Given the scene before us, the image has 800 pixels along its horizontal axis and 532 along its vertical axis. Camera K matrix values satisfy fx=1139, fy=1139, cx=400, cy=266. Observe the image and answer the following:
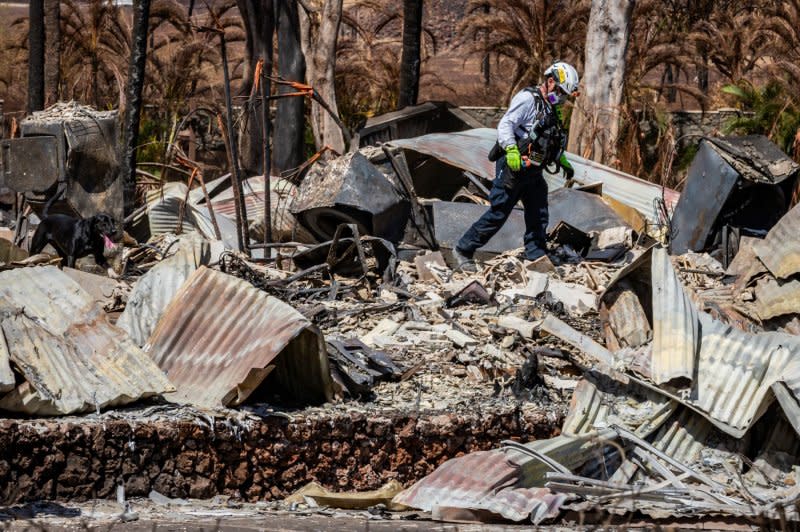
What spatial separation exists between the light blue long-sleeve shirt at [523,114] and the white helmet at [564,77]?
0.18m

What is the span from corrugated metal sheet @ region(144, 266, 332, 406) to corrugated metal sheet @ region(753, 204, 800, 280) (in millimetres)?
3309

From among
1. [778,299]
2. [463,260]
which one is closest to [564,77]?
[463,260]

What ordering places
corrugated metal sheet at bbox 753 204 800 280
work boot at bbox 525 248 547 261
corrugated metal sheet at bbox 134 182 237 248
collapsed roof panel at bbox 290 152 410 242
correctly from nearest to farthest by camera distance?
corrugated metal sheet at bbox 753 204 800 280 → work boot at bbox 525 248 547 261 → collapsed roof panel at bbox 290 152 410 242 → corrugated metal sheet at bbox 134 182 237 248

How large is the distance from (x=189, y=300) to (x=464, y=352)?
1.61m

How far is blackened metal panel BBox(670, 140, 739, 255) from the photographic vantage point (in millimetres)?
9484

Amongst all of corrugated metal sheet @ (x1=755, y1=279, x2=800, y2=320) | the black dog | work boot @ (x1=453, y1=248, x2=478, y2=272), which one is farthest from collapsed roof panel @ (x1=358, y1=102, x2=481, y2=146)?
corrugated metal sheet @ (x1=755, y1=279, x2=800, y2=320)

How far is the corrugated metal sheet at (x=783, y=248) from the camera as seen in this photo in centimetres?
734

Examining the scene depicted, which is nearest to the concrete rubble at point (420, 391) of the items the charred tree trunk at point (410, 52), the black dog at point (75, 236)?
the black dog at point (75, 236)

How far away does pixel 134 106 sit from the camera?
10938 mm

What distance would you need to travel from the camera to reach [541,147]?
347 inches

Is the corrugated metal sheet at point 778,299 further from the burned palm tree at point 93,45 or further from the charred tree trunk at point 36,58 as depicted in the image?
the burned palm tree at point 93,45

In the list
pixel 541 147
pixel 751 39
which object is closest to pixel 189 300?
pixel 541 147

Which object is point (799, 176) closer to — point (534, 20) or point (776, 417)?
point (776, 417)

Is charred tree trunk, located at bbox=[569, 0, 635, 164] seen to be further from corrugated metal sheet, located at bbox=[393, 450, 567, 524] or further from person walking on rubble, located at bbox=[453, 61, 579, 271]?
corrugated metal sheet, located at bbox=[393, 450, 567, 524]
